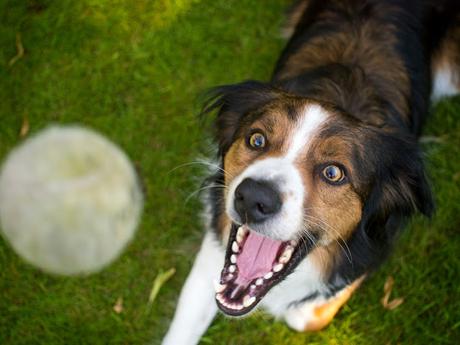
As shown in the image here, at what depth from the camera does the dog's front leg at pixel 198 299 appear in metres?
3.57

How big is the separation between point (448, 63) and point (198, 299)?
256cm

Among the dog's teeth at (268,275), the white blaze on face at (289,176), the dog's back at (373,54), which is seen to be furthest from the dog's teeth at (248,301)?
the dog's back at (373,54)

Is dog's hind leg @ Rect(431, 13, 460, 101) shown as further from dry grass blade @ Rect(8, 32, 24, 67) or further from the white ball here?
dry grass blade @ Rect(8, 32, 24, 67)

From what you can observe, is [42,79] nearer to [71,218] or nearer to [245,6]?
[71,218]

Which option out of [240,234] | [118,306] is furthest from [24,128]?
[240,234]

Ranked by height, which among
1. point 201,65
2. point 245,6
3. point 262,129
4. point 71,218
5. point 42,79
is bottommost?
point 71,218

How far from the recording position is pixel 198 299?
3604 millimetres

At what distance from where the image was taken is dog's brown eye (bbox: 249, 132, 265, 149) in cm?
296

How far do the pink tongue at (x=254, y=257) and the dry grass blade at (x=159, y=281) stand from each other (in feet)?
4.27

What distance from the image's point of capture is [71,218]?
443 cm

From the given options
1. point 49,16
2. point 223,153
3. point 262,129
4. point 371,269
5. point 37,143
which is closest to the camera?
point 262,129

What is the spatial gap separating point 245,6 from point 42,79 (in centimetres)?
191

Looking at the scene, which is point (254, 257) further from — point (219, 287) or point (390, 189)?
point (390, 189)

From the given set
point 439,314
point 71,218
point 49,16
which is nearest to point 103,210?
point 71,218
